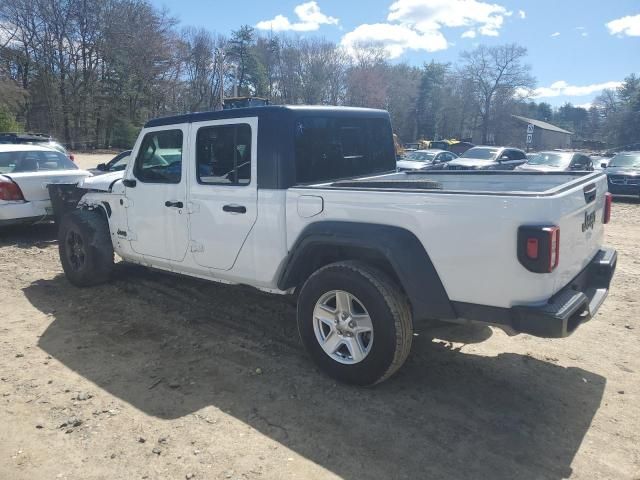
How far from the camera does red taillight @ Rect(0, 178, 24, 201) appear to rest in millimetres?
7641

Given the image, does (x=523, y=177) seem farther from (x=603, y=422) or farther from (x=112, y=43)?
(x=112, y=43)

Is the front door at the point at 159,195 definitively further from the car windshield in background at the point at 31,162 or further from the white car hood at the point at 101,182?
the car windshield in background at the point at 31,162

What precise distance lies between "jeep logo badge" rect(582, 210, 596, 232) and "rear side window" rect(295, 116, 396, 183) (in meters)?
1.96

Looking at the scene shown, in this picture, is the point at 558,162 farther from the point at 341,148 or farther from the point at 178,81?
the point at 178,81

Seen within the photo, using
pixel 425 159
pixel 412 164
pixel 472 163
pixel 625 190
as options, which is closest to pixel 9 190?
pixel 472 163

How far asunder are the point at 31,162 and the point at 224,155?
5.83m

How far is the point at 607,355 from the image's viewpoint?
426 cm

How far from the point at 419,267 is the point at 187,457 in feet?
5.85

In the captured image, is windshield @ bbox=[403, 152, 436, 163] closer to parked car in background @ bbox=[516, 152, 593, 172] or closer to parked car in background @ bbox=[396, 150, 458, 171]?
parked car in background @ bbox=[396, 150, 458, 171]

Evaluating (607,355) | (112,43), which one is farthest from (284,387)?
(112,43)

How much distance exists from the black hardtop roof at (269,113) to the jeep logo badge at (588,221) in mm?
2165

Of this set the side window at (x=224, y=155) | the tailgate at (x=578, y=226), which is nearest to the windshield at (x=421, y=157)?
the side window at (x=224, y=155)

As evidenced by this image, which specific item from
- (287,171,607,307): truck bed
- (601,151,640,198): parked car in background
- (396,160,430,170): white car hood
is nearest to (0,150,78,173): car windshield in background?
(287,171,607,307): truck bed

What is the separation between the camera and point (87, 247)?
222 inches
